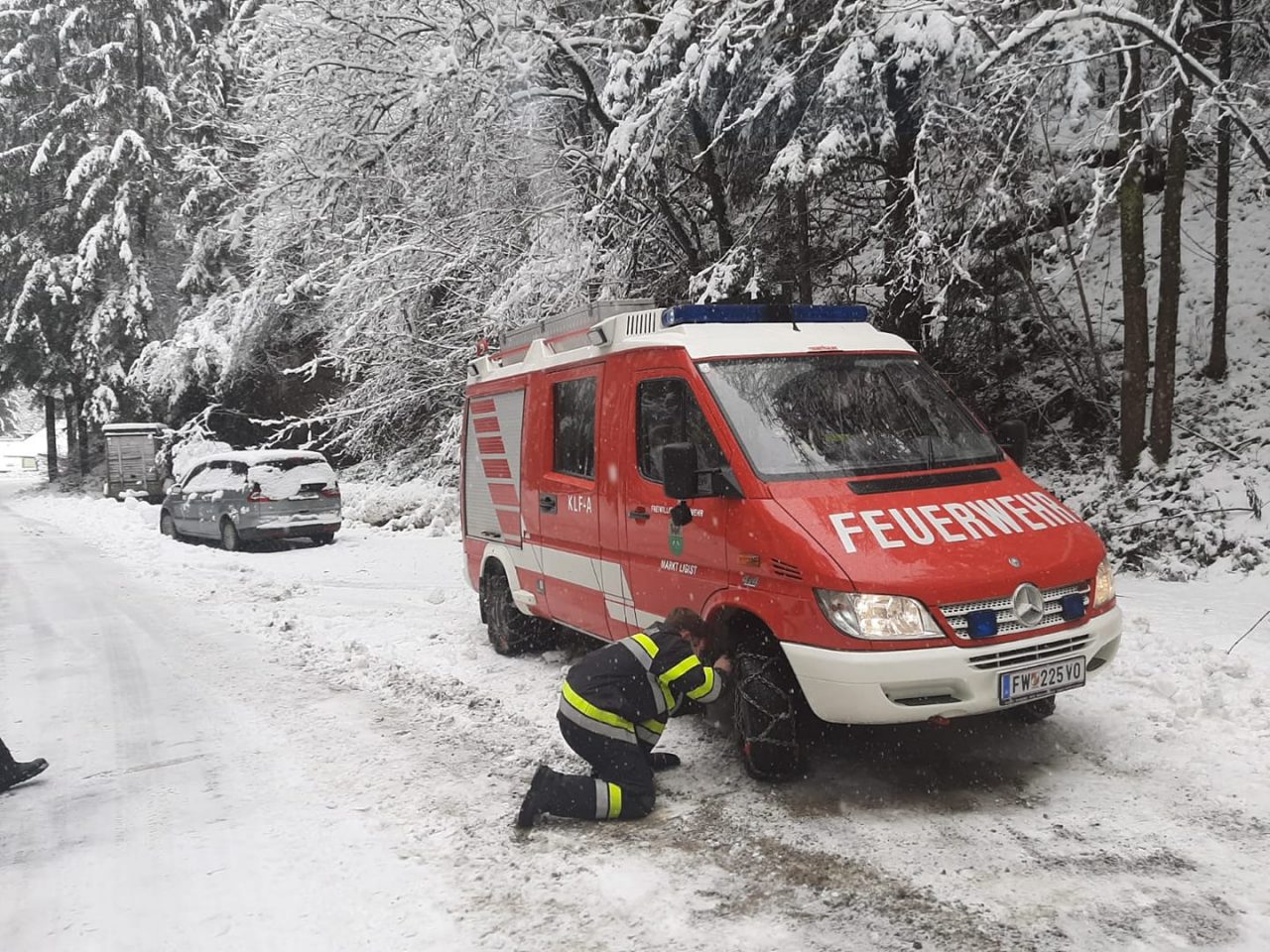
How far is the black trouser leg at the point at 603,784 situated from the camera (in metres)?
4.54

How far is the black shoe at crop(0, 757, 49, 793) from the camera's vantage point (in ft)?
17.4

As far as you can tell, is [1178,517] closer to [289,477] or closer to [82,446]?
[289,477]

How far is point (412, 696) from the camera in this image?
692 cm

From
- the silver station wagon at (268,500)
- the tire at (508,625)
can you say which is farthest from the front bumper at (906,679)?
the silver station wagon at (268,500)

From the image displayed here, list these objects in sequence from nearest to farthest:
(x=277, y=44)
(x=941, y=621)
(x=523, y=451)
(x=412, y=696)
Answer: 1. (x=941, y=621)
2. (x=412, y=696)
3. (x=523, y=451)
4. (x=277, y=44)

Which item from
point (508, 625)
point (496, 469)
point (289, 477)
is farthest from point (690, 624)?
point (289, 477)

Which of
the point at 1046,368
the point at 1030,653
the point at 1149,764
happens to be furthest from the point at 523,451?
the point at 1046,368

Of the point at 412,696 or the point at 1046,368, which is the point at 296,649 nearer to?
the point at 412,696

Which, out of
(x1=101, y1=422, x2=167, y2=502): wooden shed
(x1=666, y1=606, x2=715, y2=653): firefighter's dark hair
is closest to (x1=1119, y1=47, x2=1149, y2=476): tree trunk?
(x1=666, y1=606, x2=715, y2=653): firefighter's dark hair

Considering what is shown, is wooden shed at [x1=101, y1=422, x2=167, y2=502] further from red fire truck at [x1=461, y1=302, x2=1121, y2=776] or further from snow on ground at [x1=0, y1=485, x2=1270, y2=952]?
red fire truck at [x1=461, y1=302, x2=1121, y2=776]

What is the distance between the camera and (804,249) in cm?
1159

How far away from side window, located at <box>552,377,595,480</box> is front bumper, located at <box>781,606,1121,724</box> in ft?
7.81

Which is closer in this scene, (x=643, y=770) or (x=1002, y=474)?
(x=643, y=770)

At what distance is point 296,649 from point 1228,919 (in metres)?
7.20
